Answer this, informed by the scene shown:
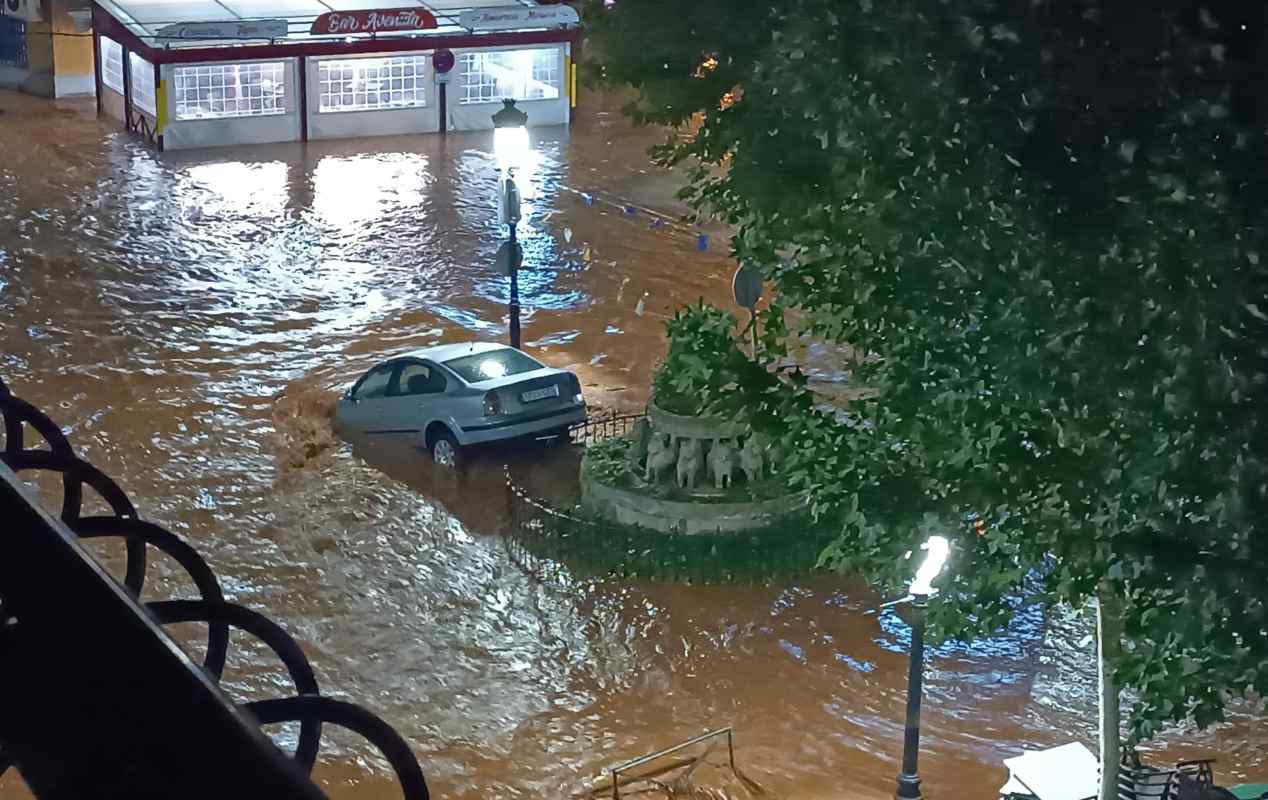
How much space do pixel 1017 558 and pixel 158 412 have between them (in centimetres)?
1326

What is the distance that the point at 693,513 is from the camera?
15.4 meters

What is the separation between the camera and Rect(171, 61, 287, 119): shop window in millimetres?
32531

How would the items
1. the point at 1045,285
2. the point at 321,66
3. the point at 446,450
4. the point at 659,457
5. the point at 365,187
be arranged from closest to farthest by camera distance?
1. the point at 1045,285
2. the point at 659,457
3. the point at 446,450
4. the point at 365,187
5. the point at 321,66

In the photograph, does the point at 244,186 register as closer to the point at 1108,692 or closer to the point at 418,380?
the point at 418,380

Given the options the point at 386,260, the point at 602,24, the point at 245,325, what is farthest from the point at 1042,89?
the point at 386,260

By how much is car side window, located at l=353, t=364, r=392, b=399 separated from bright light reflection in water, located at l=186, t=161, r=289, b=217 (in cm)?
1029

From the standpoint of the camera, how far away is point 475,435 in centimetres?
1725

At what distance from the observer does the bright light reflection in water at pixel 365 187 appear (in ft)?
91.4

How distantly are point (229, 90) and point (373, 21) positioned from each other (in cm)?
320

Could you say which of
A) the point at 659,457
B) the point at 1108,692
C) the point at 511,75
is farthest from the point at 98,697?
the point at 511,75

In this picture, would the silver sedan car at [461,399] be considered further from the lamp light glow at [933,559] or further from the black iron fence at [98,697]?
the black iron fence at [98,697]

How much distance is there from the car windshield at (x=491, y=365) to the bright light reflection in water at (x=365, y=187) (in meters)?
9.47

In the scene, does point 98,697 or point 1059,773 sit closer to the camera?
point 98,697

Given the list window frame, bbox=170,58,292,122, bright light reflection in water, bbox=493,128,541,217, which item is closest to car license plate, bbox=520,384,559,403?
bright light reflection in water, bbox=493,128,541,217
